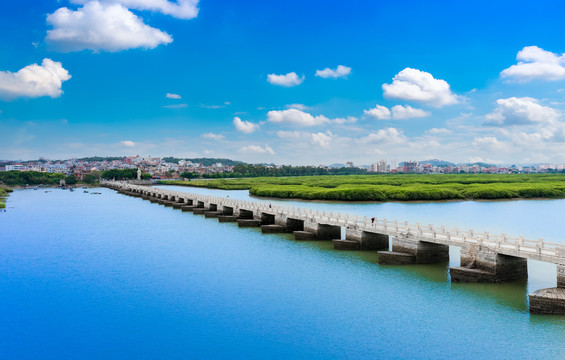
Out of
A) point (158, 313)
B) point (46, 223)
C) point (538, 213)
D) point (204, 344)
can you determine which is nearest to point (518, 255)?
point (204, 344)

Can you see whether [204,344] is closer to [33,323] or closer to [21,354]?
[21,354]

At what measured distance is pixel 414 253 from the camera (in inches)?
1169

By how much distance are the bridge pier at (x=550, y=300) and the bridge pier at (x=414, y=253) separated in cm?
960

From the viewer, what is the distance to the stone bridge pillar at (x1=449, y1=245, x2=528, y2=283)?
2425 centimetres

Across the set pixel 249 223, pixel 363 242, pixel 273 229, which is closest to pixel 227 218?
pixel 249 223

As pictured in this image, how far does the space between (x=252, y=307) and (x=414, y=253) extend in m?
12.6

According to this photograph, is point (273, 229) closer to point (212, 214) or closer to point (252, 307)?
point (212, 214)

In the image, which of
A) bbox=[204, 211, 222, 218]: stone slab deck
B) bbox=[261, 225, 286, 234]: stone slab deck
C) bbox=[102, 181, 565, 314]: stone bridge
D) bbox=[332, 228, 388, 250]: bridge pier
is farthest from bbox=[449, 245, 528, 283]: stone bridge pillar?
bbox=[204, 211, 222, 218]: stone slab deck

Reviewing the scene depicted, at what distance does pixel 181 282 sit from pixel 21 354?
10.5 m

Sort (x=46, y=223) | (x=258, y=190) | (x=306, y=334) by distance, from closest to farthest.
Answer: (x=306, y=334) < (x=46, y=223) < (x=258, y=190)

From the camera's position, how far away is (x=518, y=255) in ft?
75.7

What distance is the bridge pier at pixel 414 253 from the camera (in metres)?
29.6

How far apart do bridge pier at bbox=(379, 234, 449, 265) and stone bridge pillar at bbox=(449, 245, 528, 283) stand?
402cm

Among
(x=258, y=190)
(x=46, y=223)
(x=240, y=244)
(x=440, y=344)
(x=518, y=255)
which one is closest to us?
(x=440, y=344)
